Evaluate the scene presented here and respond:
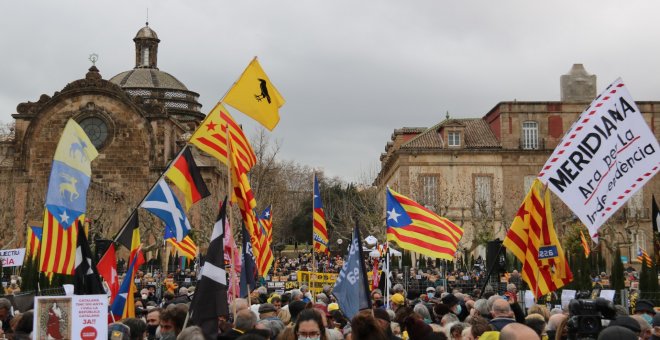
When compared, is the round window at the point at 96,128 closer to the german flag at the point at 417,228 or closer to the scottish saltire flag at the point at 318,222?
the scottish saltire flag at the point at 318,222

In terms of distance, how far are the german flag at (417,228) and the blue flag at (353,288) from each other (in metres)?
4.89

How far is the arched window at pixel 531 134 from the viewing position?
2518 inches

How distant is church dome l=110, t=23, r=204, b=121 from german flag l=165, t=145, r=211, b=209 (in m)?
62.2

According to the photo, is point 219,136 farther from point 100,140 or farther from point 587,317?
point 100,140

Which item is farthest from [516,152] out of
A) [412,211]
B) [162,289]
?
[412,211]

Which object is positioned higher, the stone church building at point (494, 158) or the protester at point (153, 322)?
the stone church building at point (494, 158)

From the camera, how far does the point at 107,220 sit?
187 feet

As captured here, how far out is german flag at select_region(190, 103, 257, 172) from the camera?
1427 cm

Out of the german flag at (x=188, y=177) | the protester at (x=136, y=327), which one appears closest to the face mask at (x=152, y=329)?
the protester at (x=136, y=327)

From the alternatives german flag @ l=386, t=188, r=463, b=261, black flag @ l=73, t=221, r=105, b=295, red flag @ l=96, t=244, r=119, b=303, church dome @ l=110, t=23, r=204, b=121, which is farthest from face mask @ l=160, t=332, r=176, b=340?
church dome @ l=110, t=23, r=204, b=121

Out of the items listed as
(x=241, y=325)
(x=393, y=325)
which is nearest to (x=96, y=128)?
(x=393, y=325)

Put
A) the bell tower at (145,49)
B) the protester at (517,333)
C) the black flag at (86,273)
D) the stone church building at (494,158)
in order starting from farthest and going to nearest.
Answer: the bell tower at (145,49) < the stone church building at (494,158) < the black flag at (86,273) < the protester at (517,333)

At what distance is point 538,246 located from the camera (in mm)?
13484

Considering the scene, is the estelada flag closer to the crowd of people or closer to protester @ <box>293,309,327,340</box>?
the crowd of people
